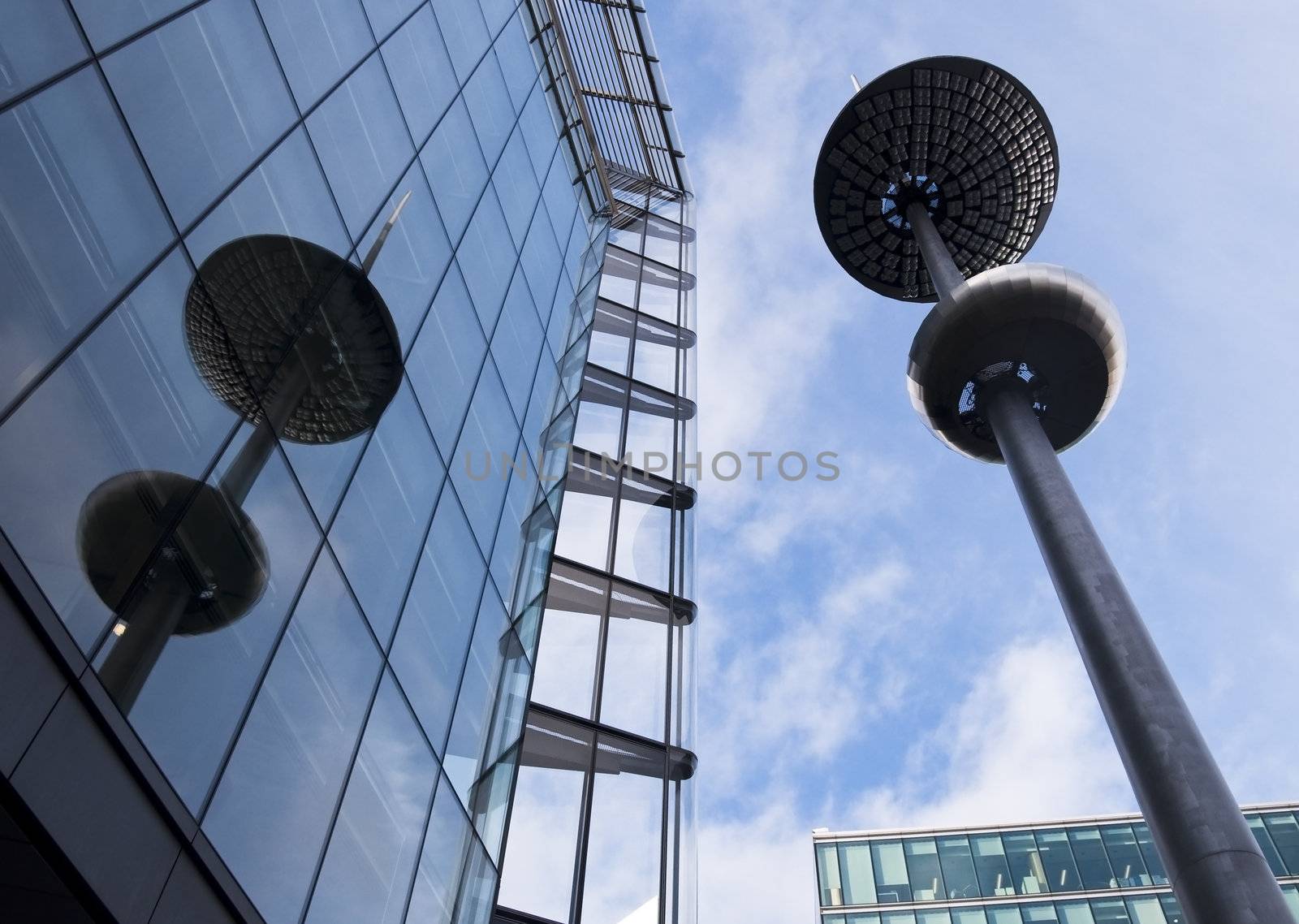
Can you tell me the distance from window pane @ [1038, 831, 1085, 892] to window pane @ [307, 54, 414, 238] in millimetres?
39974

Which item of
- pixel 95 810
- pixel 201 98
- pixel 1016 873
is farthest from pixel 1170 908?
pixel 201 98

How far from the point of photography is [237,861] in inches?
315

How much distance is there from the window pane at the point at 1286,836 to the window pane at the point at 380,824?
4297cm

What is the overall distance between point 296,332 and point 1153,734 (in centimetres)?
1063

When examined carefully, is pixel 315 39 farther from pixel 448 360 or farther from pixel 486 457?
pixel 486 457

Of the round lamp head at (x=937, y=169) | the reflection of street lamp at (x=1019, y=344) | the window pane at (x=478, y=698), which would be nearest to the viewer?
the reflection of street lamp at (x=1019, y=344)

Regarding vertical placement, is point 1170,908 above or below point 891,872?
below

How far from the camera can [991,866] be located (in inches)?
1708

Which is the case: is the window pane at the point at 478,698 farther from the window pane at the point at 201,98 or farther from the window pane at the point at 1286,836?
the window pane at the point at 1286,836

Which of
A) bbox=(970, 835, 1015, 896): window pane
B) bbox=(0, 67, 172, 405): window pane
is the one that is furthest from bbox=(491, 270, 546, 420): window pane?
bbox=(970, 835, 1015, 896): window pane

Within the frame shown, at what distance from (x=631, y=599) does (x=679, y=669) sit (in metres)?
1.77

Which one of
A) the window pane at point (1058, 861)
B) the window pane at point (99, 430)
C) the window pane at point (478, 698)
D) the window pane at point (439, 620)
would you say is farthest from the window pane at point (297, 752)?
the window pane at point (1058, 861)

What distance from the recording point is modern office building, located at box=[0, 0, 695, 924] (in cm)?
685

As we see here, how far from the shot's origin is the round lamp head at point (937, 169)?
23047 mm
